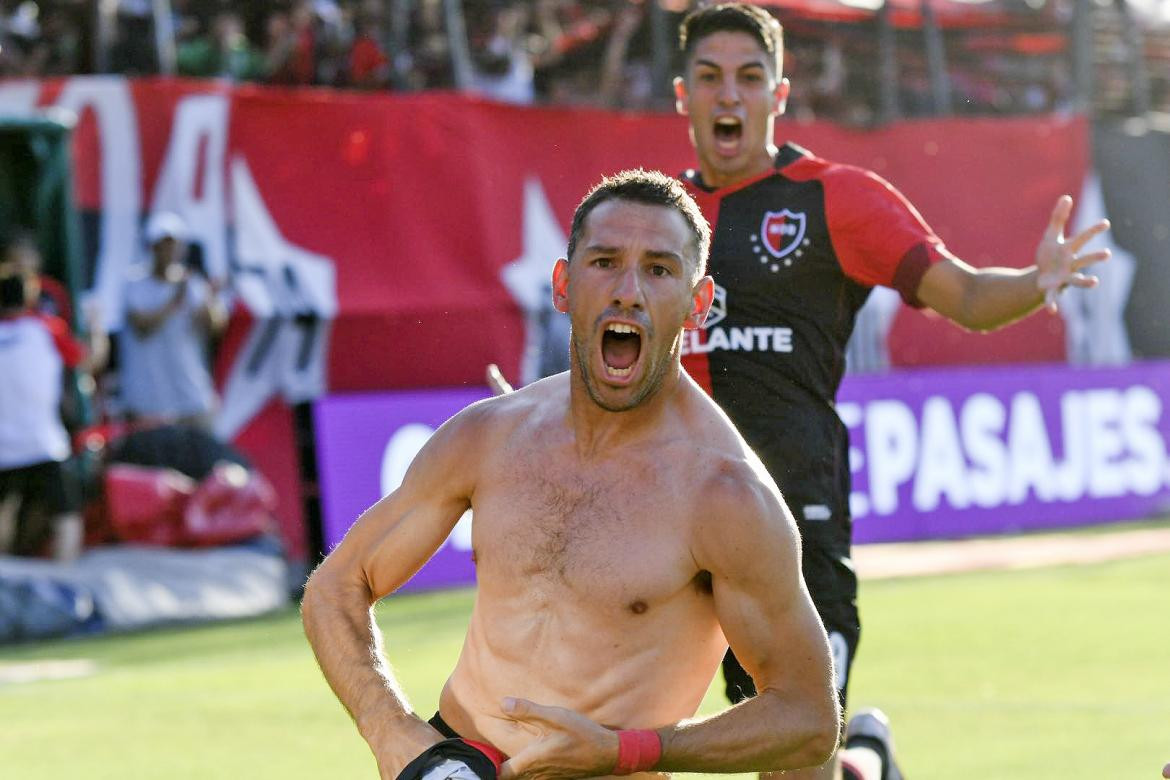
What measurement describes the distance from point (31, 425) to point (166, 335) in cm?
165

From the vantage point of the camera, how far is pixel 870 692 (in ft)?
34.2

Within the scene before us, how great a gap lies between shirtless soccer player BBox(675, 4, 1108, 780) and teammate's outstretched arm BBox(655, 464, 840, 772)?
63.4 inches

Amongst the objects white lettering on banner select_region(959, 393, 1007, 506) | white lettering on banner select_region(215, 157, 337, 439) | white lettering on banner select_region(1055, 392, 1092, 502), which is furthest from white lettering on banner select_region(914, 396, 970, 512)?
white lettering on banner select_region(215, 157, 337, 439)

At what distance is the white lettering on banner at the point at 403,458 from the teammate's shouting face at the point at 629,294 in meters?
11.1

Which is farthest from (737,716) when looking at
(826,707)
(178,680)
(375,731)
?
(178,680)

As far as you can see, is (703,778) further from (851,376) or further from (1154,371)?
(1154,371)

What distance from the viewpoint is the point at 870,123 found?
20.7 m

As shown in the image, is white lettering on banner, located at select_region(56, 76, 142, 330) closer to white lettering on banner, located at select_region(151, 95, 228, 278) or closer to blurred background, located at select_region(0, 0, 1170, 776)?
blurred background, located at select_region(0, 0, 1170, 776)

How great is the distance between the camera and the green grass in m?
8.70

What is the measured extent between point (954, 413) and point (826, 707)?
616 inches

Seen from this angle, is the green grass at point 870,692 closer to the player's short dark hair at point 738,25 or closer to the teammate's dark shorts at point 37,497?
the teammate's dark shorts at point 37,497

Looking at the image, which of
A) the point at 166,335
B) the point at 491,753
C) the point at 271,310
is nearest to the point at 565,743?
the point at 491,753

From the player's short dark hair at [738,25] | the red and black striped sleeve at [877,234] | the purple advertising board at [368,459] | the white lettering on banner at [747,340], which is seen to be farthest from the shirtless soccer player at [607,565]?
the purple advertising board at [368,459]

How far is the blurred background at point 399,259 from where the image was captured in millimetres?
14672
